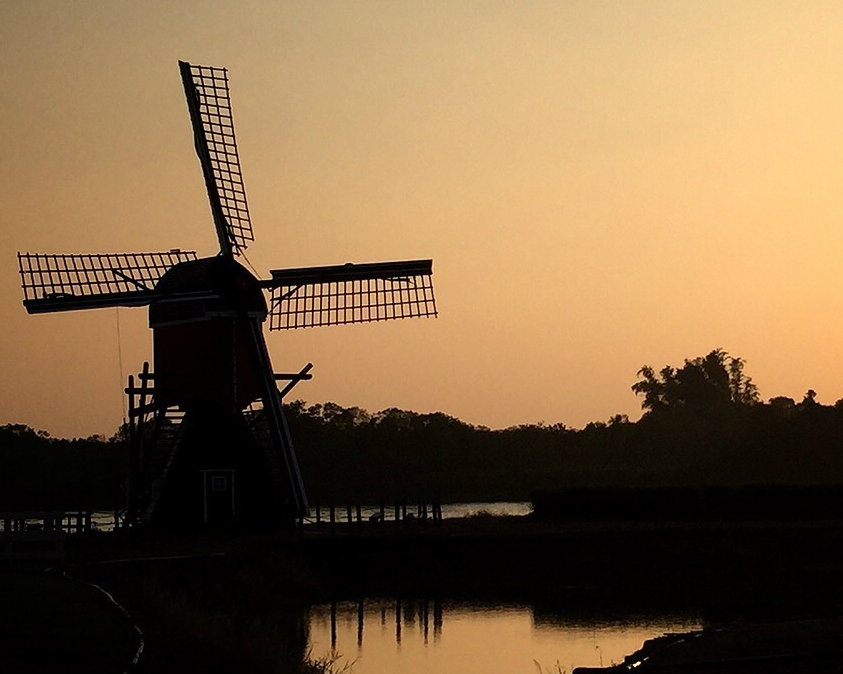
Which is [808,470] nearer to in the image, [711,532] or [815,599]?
[711,532]

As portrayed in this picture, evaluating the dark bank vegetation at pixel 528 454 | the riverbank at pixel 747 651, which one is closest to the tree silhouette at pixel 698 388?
the dark bank vegetation at pixel 528 454

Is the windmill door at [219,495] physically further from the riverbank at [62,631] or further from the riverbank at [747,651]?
the riverbank at [747,651]

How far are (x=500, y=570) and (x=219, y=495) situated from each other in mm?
8104

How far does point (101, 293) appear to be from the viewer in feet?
134

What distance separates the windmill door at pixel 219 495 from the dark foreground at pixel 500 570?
488 millimetres

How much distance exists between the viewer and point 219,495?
132 ft

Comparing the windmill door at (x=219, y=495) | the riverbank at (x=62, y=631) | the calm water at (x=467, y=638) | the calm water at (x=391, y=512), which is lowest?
the calm water at (x=467, y=638)

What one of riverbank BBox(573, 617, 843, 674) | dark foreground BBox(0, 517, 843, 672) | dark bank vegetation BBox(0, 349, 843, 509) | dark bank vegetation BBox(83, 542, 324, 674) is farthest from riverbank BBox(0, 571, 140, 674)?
dark bank vegetation BBox(0, 349, 843, 509)

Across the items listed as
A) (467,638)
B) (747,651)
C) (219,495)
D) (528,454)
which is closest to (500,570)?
(219,495)

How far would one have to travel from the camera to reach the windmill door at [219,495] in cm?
3991

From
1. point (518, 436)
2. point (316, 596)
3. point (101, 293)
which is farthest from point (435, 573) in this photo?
point (518, 436)

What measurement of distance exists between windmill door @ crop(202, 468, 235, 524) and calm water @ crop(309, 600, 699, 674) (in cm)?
519

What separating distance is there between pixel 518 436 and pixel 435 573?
327 feet

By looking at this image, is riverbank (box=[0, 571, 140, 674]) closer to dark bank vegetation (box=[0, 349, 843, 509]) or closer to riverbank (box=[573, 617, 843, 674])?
riverbank (box=[573, 617, 843, 674])
